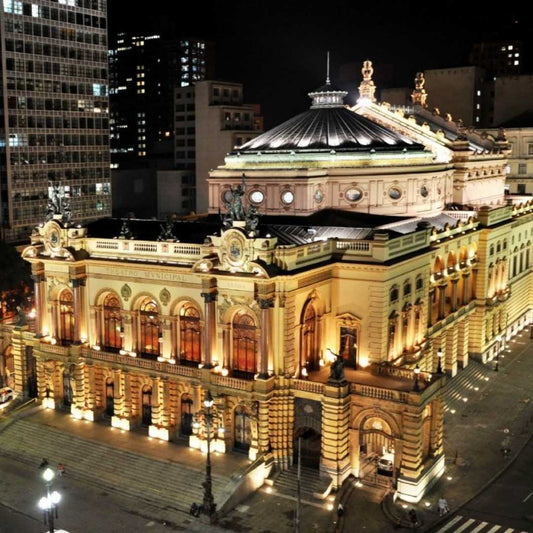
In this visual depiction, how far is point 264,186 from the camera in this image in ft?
230

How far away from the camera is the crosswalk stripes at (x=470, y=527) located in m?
45.8

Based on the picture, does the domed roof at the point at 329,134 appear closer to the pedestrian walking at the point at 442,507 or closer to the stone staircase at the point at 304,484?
the stone staircase at the point at 304,484

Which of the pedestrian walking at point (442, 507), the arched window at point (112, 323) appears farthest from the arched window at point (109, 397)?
the pedestrian walking at point (442, 507)

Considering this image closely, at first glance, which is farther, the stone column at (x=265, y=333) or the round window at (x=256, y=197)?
the round window at (x=256, y=197)

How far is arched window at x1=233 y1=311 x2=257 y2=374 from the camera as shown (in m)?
53.1

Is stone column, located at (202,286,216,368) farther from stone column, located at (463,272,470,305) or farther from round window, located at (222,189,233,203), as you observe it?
stone column, located at (463,272,470,305)

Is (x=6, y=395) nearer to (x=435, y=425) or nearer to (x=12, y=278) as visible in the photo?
(x=12, y=278)

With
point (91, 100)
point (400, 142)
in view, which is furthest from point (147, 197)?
point (400, 142)

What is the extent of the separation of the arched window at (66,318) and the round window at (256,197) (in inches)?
783

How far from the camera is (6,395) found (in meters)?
65.8

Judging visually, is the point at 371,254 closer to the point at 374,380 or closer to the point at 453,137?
the point at 374,380

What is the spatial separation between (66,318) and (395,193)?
3225 centimetres

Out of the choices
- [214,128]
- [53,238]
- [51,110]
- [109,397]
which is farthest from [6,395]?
[214,128]

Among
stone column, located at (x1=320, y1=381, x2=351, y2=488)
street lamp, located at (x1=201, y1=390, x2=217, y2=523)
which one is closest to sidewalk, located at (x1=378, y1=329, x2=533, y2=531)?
stone column, located at (x1=320, y1=381, x2=351, y2=488)
